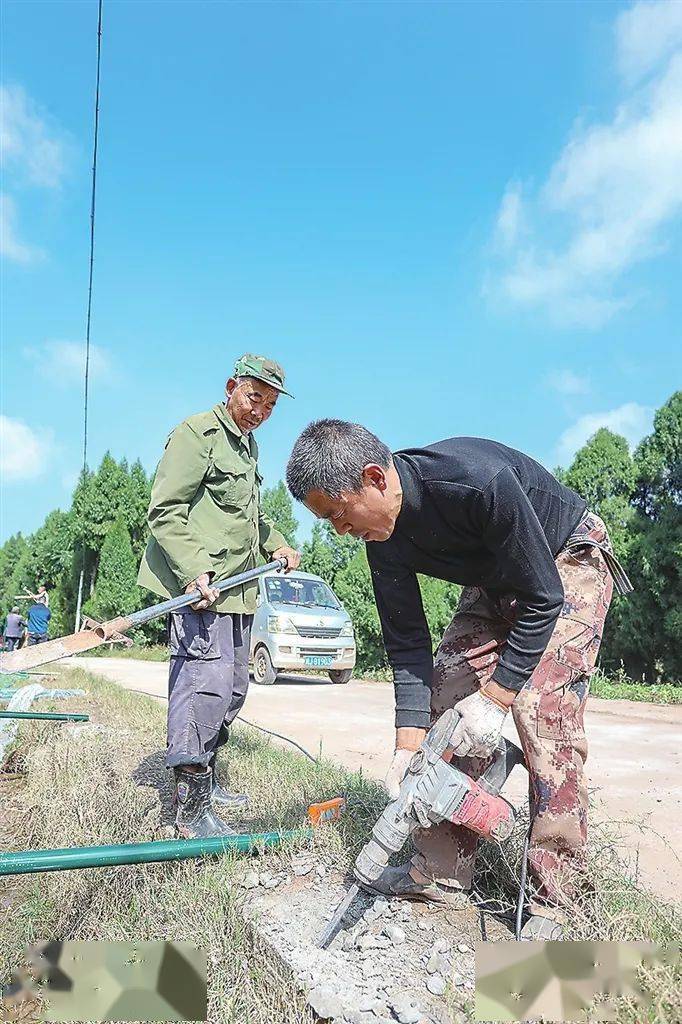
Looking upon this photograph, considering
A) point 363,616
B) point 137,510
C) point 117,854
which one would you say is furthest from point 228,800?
point 137,510

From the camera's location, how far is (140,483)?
29.1 meters

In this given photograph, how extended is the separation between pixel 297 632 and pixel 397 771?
896 centimetres

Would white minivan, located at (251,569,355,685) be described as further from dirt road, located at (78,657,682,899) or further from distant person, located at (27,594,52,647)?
distant person, located at (27,594,52,647)

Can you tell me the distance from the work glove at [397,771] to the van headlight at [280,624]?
8.81 meters

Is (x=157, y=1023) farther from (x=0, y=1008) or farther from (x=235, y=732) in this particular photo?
(x=235, y=732)

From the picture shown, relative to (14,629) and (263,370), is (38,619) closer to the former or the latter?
(14,629)

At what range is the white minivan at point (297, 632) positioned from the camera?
11.1 meters

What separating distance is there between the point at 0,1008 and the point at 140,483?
27.9 m

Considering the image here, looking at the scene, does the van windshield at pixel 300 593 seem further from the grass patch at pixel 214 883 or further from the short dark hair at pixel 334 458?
the short dark hair at pixel 334 458

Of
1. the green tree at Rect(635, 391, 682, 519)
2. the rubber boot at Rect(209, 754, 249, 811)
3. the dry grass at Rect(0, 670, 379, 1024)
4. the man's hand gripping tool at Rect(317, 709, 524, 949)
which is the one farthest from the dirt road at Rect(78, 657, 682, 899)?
the green tree at Rect(635, 391, 682, 519)

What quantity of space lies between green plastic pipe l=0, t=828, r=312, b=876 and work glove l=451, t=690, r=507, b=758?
2.95 ft

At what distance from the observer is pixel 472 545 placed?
2.25m

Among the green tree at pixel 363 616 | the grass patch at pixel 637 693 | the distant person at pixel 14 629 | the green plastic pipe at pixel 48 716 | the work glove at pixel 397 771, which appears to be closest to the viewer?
the work glove at pixel 397 771

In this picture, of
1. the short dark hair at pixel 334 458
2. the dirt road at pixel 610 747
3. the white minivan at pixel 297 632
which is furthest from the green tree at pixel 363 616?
the short dark hair at pixel 334 458
